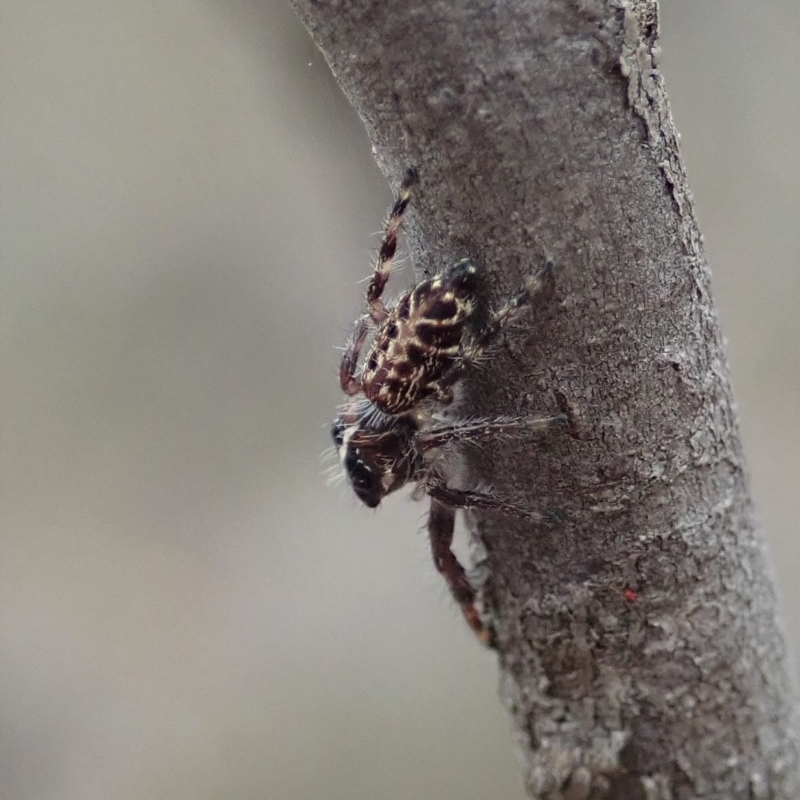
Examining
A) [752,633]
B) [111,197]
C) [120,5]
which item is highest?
[120,5]

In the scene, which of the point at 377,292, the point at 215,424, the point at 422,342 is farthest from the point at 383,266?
the point at 215,424

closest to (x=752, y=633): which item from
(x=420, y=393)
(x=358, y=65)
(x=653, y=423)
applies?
(x=653, y=423)

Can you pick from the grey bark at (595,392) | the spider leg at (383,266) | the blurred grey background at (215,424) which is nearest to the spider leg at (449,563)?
the grey bark at (595,392)

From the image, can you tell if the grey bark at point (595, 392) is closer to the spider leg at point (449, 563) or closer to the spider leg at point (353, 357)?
the spider leg at point (449, 563)

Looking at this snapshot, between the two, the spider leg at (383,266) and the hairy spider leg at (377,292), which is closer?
the hairy spider leg at (377,292)

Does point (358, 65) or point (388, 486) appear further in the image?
point (388, 486)

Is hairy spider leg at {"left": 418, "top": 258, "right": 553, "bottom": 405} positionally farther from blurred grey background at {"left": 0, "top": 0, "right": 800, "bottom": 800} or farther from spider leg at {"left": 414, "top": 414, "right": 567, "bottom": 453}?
blurred grey background at {"left": 0, "top": 0, "right": 800, "bottom": 800}

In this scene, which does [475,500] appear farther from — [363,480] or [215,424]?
[215,424]

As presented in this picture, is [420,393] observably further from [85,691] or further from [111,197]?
[111,197]
